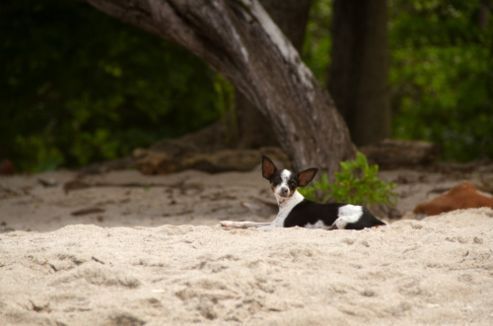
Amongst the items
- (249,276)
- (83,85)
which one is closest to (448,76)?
(83,85)

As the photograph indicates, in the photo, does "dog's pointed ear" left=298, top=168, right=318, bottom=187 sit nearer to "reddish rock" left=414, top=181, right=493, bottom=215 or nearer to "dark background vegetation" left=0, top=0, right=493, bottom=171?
"reddish rock" left=414, top=181, right=493, bottom=215

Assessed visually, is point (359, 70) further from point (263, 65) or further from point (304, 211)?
point (304, 211)

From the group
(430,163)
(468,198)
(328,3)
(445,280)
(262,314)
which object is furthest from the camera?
(328,3)

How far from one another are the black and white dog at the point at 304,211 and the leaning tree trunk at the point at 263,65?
164cm

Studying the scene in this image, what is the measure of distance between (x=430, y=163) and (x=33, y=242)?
7759 mm

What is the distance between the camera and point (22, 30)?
14.3 meters

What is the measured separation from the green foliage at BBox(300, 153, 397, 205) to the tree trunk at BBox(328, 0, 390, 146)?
5.29m

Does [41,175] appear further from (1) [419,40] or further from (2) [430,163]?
(1) [419,40]

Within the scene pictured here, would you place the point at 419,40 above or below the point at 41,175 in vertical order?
above

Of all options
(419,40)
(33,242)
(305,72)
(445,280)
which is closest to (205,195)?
(305,72)

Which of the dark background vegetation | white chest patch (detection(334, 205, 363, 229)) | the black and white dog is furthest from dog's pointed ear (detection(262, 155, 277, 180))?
the dark background vegetation

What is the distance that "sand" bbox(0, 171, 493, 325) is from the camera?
5.58m

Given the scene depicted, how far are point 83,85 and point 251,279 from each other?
10.1 m

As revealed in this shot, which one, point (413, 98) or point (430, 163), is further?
point (413, 98)
